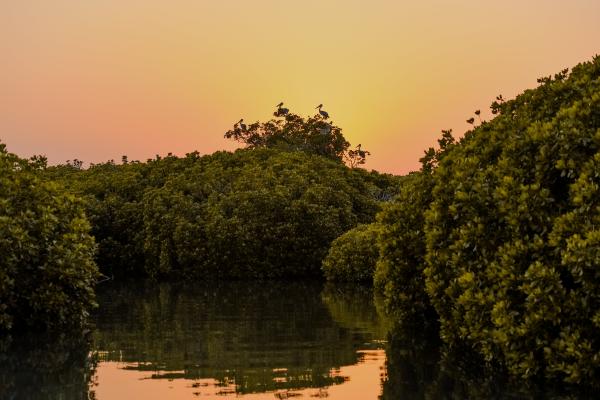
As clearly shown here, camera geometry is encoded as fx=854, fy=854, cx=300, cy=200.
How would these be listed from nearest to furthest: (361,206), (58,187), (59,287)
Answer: (59,287), (58,187), (361,206)

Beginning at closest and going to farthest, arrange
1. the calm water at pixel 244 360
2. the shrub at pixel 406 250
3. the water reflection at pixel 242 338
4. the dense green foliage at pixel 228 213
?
the calm water at pixel 244 360 < the water reflection at pixel 242 338 < the shrub at pixel 406 250 < the dense green foliage at pixel 228 213

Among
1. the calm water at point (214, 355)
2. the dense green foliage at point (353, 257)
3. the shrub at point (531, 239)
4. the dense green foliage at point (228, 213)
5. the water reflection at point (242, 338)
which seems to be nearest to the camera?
the shrub at point (531, 239)

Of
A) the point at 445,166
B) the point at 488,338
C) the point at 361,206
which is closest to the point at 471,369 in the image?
the point at 488,338

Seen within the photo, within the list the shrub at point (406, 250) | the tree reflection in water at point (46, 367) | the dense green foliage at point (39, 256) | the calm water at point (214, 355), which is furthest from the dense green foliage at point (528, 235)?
the dense green foliage at point (39, 256)

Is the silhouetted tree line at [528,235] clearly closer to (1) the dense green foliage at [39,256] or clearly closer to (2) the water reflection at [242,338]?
(2) the water reflection at [242,338]

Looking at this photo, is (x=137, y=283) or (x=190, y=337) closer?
(x=190, y=337)

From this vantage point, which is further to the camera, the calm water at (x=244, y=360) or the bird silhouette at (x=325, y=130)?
the bird silhouette at (x=325, y=130)

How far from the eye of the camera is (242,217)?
30828 mm

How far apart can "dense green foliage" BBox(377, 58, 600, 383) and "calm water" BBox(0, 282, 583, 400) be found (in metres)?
0.66

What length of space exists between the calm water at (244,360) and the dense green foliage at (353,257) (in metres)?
7.19

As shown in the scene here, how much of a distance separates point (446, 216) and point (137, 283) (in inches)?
711

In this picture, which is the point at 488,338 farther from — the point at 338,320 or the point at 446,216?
the point at 338,320

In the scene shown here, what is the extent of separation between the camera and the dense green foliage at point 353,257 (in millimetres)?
27391

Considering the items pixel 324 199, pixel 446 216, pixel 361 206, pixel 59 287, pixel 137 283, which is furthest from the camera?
pixel 361 206
